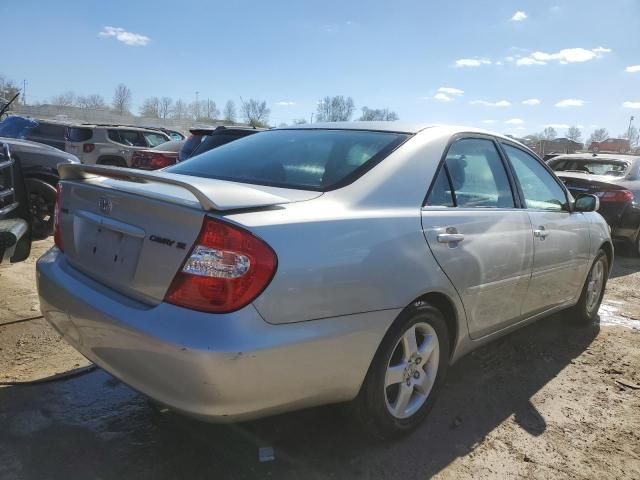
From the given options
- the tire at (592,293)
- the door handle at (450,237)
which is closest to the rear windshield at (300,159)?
the door handle at (450,237)

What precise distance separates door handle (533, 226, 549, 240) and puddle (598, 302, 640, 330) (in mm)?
1954

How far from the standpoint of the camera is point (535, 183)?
12.8ft

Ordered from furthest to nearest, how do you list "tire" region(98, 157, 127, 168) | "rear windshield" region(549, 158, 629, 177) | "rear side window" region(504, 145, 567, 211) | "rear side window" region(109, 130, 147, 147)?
1. "rear side window" region(109, 130, 147, 147)
2. "tire" region(98, 157, 127, 168)
3. "rear windshield" region(549, 158, 629, 177)
4. "rear side window" region(504, 145, 567, 211)

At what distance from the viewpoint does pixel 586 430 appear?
3004 mm

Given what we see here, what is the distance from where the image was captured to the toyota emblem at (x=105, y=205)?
240 centimetres

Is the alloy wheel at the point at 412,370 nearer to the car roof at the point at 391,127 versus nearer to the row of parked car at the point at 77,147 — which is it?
the car roof at the point at 391,127

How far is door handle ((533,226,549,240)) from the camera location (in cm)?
350

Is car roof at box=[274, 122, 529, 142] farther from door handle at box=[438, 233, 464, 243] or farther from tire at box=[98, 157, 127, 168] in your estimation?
tire at box=[98, 157, 127, 168]

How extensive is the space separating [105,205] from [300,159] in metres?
1.02

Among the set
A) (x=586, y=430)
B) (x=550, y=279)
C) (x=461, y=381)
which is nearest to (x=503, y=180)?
(x=550, y=279)

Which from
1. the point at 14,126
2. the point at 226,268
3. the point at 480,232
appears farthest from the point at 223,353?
the point at 14,126

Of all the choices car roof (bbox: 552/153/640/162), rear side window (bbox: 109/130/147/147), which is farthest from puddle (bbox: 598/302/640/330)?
rear side window (bbox: 109/130/147/147)

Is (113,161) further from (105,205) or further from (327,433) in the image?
(327,433)

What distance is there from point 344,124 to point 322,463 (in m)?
1.99
